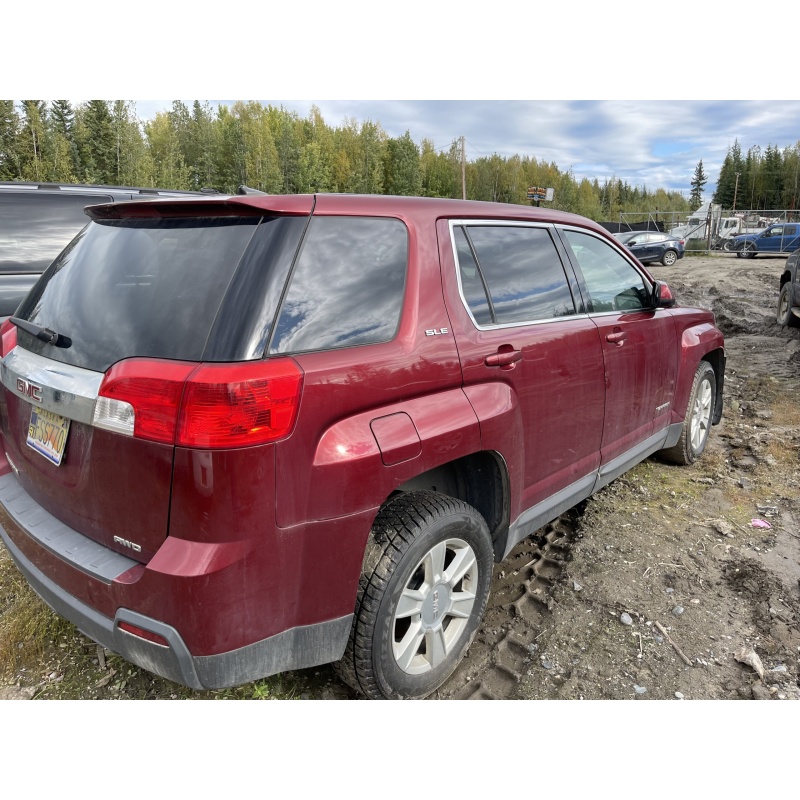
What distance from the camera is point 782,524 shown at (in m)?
3.85

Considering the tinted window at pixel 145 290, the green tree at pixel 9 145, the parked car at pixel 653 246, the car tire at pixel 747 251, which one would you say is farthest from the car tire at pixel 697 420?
the green tree at pixel 9 145

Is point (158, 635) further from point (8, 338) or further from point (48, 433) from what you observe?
point (8, 338)

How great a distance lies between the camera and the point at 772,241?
2989 centimetres

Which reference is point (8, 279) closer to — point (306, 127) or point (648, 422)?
point (648, 422)

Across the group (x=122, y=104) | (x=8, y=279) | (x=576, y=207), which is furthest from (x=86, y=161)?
(x=576, y=207)

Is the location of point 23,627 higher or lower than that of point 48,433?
lower

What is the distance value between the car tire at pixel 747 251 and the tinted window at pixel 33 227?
32.9 meters

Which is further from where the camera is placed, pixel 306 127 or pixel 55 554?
pixel 306 127

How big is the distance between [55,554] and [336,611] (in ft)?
3.13

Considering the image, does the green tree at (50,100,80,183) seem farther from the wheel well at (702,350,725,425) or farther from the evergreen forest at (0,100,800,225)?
the wheel well at (702,350,725,425)

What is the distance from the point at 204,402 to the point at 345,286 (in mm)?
632

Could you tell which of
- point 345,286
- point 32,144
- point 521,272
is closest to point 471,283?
point 521,272

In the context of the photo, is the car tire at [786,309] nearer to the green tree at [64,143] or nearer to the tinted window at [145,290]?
the tinted window at [145,290]

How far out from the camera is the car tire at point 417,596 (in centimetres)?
205
